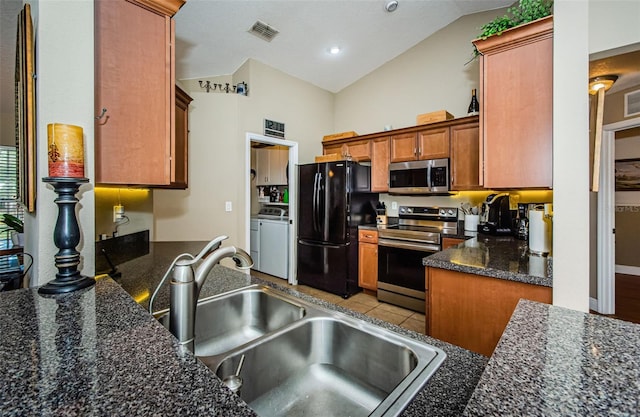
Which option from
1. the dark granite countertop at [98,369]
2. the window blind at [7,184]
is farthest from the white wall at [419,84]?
the window blind at [7,184]

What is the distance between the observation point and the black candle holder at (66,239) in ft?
3.18

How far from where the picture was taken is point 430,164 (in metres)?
3.36

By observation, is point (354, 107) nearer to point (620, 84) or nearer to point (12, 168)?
point (620, 84)

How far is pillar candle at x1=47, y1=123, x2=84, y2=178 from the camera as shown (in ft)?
3.23

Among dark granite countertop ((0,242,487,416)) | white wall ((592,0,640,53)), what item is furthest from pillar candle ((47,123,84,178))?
white wall ((592,0,640,53))

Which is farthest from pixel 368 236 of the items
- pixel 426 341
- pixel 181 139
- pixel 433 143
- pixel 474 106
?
pixel 426 341

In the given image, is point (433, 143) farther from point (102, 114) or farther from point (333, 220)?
point (102, 114)

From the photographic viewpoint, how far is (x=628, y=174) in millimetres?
4656

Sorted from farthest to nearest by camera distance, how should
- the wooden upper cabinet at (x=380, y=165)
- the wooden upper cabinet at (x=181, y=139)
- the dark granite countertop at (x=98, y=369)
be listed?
the wooden upper cabinet at (x=380, y=165)
the wooden upper cabinet at (x=181, y=139)
the dark granite countertop at (x=98, y=369)

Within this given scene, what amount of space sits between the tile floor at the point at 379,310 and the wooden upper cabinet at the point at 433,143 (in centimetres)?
185

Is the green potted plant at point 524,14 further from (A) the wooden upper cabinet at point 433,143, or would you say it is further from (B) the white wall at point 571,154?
(A) the wooden upper cabinet at point 433,143

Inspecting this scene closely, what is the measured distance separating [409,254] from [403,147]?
137cm

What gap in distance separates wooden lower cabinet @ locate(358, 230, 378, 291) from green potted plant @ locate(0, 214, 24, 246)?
3.45m

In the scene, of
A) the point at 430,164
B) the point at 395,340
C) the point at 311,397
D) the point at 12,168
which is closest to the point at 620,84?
the point at 430,164
